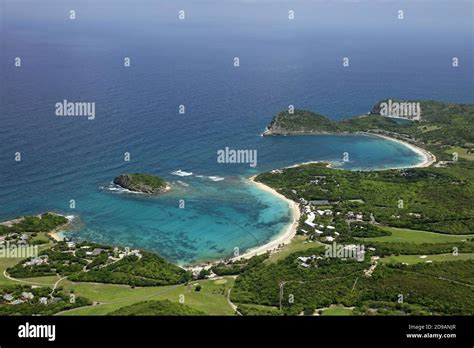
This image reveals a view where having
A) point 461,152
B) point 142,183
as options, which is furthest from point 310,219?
point 461,152

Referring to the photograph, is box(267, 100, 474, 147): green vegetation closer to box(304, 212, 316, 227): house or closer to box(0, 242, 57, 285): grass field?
box(304, 212, 316, 227): house

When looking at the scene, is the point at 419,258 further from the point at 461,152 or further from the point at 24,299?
the point at 461,152

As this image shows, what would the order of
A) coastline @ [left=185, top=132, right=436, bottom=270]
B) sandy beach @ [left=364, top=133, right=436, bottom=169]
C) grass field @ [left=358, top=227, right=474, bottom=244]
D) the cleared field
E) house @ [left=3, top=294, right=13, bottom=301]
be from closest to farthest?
house @ [left=3, top=294, right=13, bottom=301], the cleared field, coastline @ [left=185, top=132, right=436, bottom=270], grass field @ [left=358, top=227, right=474, bottom=244], sandy beach @ [left=364, top=133, right=436, bottom=169]

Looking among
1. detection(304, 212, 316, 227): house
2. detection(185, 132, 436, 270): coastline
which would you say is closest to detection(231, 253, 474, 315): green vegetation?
detection(185, 132, 436, 270): coastline

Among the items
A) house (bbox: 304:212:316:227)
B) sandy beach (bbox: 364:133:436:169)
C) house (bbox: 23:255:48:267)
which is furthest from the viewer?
sandy beach (bbox: 364:133:436:169)
